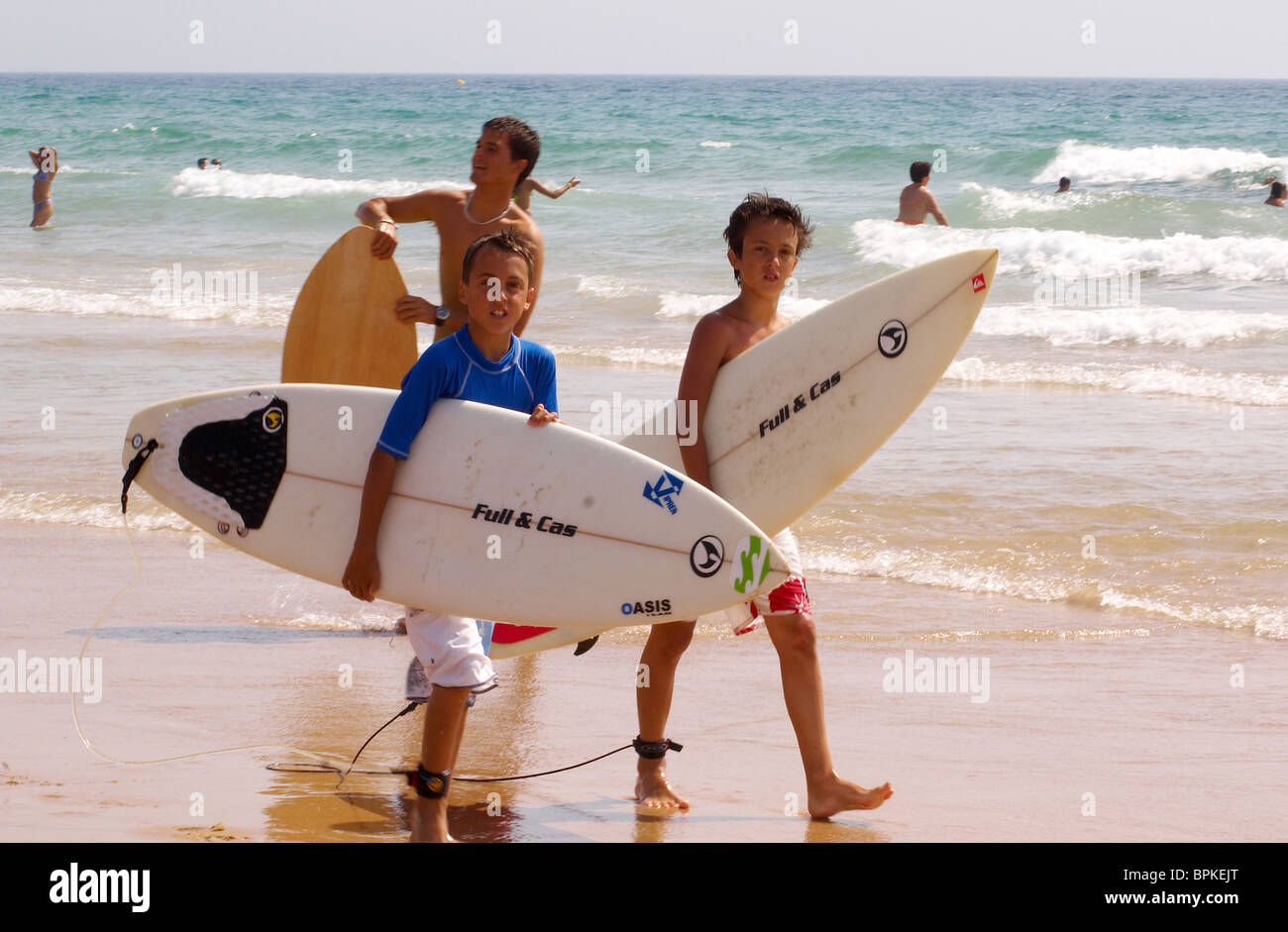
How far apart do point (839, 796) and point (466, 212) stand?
2149mm

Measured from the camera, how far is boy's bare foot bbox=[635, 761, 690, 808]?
129 inches

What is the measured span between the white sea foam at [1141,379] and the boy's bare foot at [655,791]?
6480mm

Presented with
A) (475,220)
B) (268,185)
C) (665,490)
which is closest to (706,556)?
(665,490)

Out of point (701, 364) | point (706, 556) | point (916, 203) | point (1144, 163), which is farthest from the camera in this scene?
point (1144, 163)

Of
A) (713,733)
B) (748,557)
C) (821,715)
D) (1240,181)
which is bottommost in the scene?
(713,733)

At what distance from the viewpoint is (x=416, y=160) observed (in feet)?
93.5

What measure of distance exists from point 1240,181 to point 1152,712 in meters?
22.3

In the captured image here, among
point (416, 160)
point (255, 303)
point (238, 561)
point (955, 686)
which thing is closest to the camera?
point (955, 686)

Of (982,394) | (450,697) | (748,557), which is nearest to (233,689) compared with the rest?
(450,697)

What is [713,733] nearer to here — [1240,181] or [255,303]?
[255,303]

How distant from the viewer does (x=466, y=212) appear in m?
4.20

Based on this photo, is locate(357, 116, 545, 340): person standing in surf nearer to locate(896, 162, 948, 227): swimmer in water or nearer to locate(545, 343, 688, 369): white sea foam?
locate(545, 343, 688, 369): white sea foam

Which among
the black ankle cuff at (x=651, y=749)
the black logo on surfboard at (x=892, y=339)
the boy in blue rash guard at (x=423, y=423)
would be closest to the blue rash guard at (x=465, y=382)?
the boy in blue rash guard at (x=423, y=423)

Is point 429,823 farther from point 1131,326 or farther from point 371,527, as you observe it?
point 1131,326
